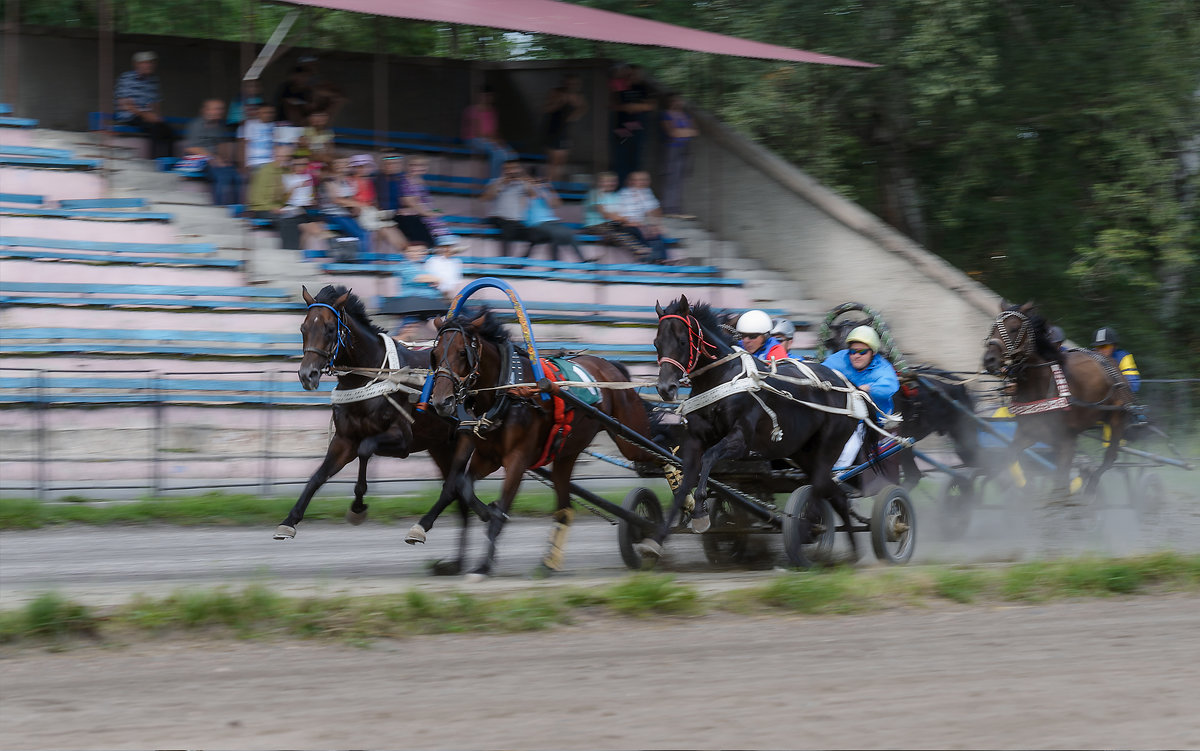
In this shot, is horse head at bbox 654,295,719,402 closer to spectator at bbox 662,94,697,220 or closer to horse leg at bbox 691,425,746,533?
horse leg at bbox 691,425,746,533

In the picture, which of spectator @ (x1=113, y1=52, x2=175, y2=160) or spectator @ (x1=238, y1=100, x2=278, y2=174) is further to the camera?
spectator @ (x1=113, y1=52, x2=175, y2=160)

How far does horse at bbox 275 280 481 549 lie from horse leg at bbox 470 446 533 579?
87 centimetres

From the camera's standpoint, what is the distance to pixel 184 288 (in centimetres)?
1566

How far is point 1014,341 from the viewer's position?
43.8ft

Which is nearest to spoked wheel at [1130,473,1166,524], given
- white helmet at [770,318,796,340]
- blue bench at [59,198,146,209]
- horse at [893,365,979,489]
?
horse at [893,365,979,489]

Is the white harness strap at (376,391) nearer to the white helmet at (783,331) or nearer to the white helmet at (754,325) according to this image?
the white helmet at (754,325)

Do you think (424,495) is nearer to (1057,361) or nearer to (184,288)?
(184,288)

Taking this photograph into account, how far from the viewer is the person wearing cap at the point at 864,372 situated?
10391 millimetres

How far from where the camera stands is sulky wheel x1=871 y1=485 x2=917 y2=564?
985 cm

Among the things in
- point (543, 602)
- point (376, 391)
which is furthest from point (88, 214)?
point (543, 602)

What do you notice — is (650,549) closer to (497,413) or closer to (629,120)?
(497,413)

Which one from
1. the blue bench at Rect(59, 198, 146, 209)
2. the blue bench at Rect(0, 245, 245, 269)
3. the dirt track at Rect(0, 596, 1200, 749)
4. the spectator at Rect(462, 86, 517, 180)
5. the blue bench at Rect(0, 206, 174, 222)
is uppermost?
the spectator at Rect(462, 86, 517, 180)

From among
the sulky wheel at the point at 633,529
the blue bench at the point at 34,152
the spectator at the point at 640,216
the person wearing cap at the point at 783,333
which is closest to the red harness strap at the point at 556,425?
the sulky wheel at the point at 633,529

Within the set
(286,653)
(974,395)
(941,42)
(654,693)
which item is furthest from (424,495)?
(941,42)
